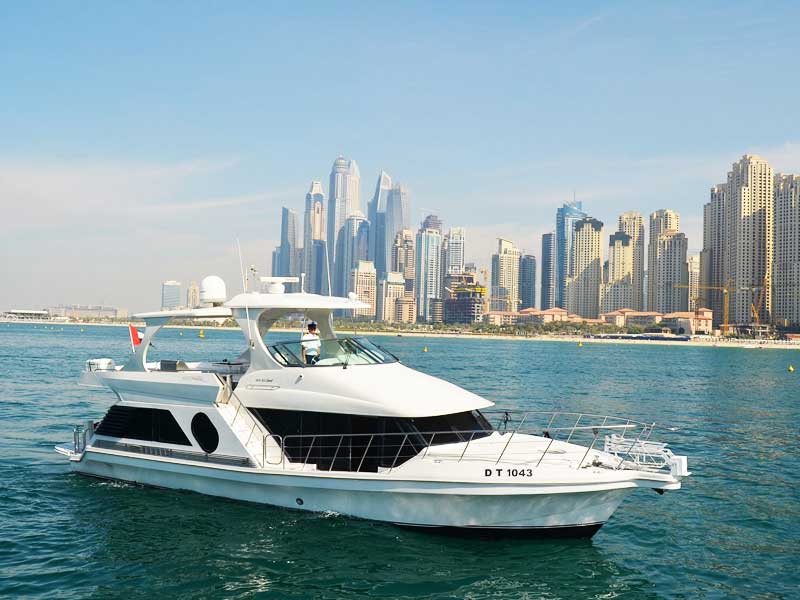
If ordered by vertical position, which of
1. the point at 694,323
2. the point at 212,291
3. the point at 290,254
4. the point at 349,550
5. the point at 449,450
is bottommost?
the point at 349,550

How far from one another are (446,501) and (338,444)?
7.05ft

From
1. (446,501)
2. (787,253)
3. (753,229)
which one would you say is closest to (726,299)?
(787,253)

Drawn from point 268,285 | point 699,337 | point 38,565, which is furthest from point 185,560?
point 699,337

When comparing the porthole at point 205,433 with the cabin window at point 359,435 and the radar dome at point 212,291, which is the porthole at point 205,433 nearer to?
the cabin window at point 359,435

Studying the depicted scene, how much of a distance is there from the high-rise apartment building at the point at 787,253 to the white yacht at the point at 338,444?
7372 inches

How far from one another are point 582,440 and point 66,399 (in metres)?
20.0

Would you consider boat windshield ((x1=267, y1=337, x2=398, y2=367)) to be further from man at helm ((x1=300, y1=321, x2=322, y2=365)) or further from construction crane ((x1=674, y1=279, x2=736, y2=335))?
construction crane ((x1=674, y1=279, x2=736, y2=335))

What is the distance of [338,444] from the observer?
12031 mm

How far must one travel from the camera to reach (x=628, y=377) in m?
51.6

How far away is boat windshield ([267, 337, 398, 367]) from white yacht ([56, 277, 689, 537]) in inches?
0.9

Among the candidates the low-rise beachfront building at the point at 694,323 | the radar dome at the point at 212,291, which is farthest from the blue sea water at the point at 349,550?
the low-rise beachfront building at the point at 694,323

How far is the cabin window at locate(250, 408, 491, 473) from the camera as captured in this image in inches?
457

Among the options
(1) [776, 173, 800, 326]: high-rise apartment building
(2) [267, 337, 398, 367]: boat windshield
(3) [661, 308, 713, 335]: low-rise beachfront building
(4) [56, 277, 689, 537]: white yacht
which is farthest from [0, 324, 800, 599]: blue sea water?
(3) [661, 308, 713, 335]: low-rise beachfront building

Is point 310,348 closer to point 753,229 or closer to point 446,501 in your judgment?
point 446,501
